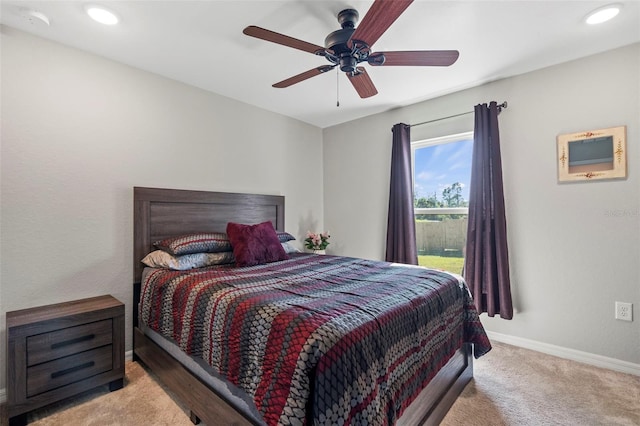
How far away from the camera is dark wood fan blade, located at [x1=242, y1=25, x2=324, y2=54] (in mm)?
1578

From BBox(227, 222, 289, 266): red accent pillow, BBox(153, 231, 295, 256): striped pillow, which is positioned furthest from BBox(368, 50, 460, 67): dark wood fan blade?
BBox(153, 231, 295, 256): striped pillow

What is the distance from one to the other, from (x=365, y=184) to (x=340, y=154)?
61 cm

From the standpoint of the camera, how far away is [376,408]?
3.75ft

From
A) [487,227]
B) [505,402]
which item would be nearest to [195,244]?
[505,402]

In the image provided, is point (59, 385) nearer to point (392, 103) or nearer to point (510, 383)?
point (510, 383)

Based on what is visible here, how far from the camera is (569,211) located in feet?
8.11

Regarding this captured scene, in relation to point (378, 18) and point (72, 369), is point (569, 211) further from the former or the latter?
point (72, 369)

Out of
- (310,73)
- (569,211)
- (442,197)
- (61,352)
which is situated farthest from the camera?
(442,197)

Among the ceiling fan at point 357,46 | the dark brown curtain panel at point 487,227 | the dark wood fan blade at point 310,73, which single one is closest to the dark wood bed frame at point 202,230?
the dark brown curtain panel at point 487,227

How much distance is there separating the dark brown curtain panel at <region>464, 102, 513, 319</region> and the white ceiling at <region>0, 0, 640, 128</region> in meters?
0.54

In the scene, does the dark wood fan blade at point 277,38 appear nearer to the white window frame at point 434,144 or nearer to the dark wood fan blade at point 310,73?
the dark wood fan blade at point 310,73

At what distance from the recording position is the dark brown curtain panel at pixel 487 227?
2.65 metres

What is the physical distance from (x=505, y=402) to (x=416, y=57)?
2257 mm

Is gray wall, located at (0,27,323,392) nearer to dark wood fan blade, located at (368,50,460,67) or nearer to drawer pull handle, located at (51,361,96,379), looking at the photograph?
drawer pull handle, located at (51,361,96,379)
